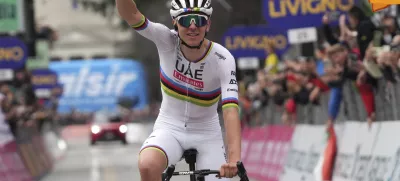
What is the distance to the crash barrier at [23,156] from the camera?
749 inches

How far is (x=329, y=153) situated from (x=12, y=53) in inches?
598

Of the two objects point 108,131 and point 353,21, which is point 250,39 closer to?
point 353,21

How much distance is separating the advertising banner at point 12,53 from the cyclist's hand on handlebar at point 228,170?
21.5 metres

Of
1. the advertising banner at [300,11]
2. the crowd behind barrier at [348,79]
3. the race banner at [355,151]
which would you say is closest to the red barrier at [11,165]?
the crowd behind barrier at [348,79]

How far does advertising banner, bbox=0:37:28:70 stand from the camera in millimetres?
28047

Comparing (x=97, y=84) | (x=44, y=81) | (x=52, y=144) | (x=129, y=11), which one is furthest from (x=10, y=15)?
(x=97, y=84)

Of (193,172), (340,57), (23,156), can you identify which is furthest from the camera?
(23,156)

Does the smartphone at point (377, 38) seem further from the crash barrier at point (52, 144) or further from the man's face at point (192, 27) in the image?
the crash barrier at point (52, 144)

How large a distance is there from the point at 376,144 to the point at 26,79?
22633 millimetres

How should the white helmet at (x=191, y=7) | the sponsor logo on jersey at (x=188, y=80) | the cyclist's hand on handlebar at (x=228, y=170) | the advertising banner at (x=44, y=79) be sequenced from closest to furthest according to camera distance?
1. the cyclist's hand on handlebar at (x=228, y=170)
2. the white helmet at (x=191, y=7)
3. the sponsor logo on jersey at (x=188, y=80)
4. the advertising banner at (x=44, y=79)

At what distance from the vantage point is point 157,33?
8312mm

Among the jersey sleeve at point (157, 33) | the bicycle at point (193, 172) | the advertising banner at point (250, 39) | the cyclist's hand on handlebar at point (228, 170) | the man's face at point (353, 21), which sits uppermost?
the jersey sleeve at point (157, 33)

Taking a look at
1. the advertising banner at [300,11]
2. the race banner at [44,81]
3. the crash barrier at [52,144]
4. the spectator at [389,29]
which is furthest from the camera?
the race banner at [44,81]

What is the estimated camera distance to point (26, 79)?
33.6 metres
